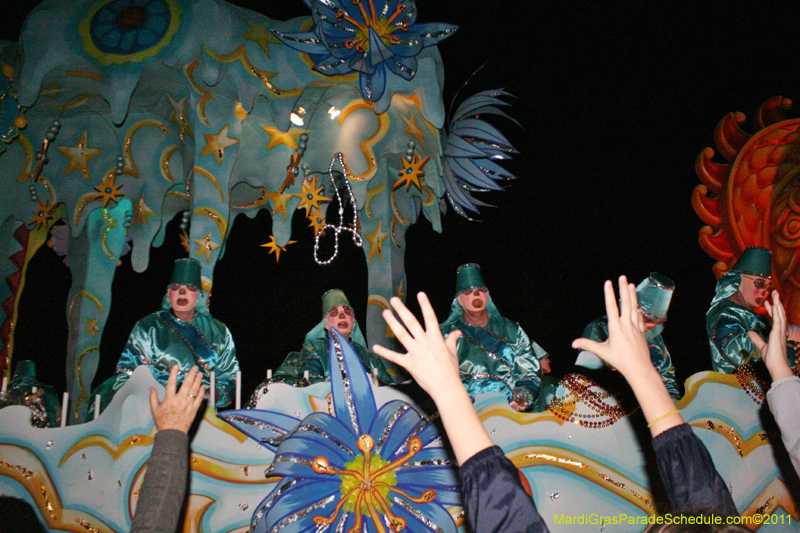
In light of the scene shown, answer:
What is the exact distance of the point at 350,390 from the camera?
8.86 feet

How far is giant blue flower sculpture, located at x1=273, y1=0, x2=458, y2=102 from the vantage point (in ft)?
12.4

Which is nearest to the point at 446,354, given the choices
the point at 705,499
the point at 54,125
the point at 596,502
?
the point at 705,499

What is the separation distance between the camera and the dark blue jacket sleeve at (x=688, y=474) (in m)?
1.16

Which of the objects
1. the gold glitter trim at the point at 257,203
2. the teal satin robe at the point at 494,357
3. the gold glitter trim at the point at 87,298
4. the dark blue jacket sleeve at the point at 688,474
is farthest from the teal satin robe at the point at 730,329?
the gold glitter trim at the point at 87,298

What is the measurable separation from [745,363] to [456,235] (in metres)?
3.22

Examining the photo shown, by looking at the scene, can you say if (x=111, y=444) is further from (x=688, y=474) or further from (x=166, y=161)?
(x=166, y=161)


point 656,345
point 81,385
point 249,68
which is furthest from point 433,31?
point 81,385

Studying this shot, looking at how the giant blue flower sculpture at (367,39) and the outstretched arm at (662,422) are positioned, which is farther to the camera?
the giant blue flower sculpture at (367,39)

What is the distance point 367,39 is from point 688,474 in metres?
3.30

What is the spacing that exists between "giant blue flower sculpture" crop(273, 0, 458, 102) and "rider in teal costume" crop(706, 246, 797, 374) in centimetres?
222

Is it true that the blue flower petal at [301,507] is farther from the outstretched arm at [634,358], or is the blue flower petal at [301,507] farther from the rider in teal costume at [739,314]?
the rider in teal costume at [739,314]

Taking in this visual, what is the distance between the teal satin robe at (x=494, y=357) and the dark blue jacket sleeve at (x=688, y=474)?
2.38 meters

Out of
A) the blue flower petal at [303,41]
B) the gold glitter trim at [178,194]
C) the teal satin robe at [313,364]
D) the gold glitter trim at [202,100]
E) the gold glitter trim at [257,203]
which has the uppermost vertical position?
the gold glitter trim at [178,194]

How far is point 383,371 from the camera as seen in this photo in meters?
4.20
